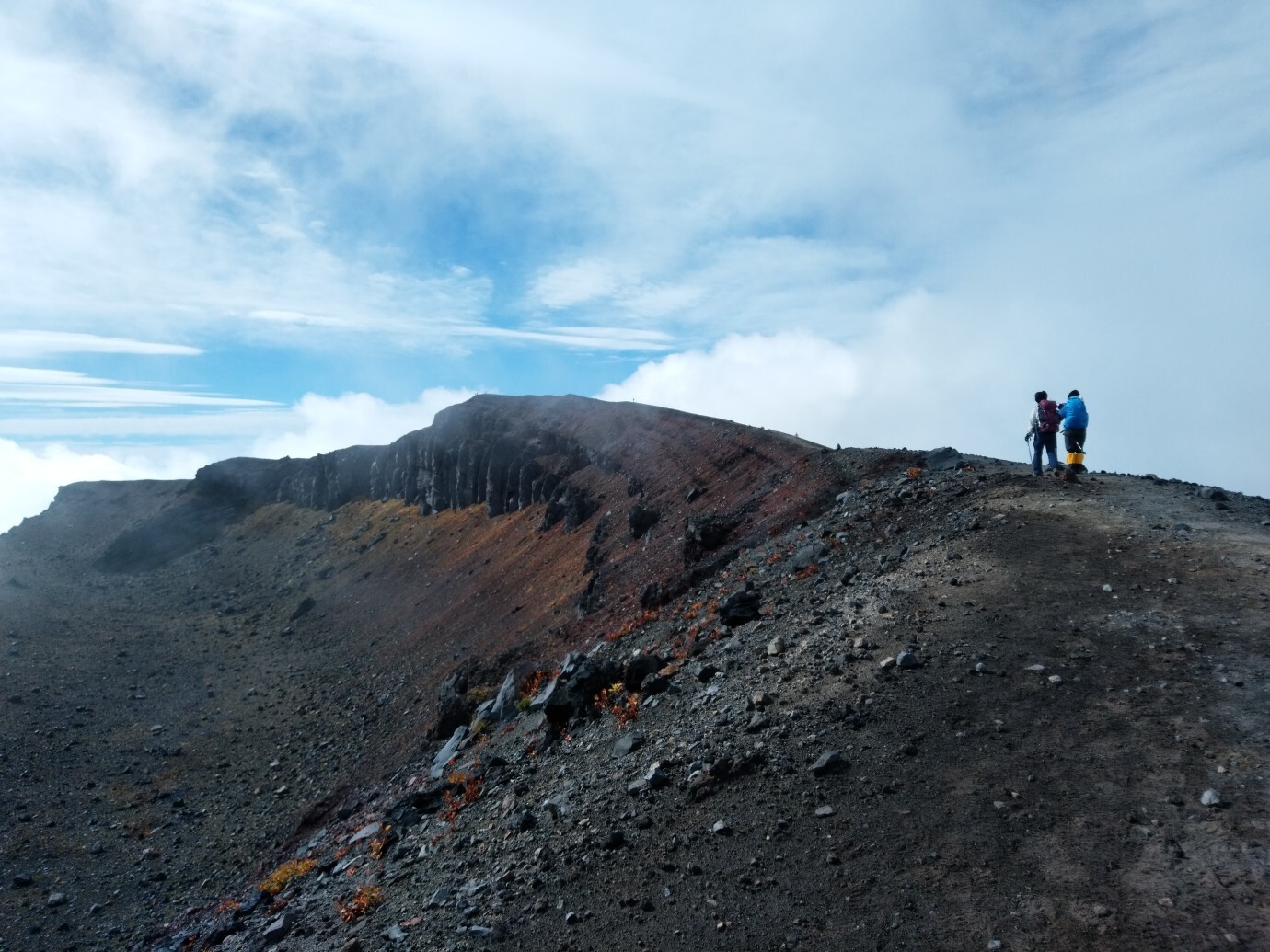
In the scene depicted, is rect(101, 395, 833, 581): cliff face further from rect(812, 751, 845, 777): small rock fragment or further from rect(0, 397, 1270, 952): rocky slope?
rect(812, 751, 845, 777): small rock fragment

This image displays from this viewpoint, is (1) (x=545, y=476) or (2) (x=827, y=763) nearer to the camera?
(2) (x=827, y=763)

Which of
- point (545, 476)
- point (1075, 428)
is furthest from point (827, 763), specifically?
point (545, 476)

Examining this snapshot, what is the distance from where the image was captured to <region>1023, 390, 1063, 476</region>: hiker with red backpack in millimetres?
19531

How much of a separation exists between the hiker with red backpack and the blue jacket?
41cm

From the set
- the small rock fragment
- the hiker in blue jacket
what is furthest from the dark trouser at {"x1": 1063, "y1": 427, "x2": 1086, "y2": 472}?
the small rock fragment

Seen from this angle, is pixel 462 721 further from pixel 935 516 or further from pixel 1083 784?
pixel 1083 784

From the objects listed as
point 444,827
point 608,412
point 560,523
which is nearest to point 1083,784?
point 444,827

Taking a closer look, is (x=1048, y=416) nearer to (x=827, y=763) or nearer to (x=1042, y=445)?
(x=1042, y=445)

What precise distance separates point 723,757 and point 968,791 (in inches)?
139

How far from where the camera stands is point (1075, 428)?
62.6 feet

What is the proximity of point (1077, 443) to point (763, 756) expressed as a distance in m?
12.6

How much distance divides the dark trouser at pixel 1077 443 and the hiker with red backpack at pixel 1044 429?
33 cm

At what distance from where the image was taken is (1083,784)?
9844mm

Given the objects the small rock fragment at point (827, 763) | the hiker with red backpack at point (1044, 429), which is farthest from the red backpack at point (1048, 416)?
the small rock fragment at point (827, 763)
